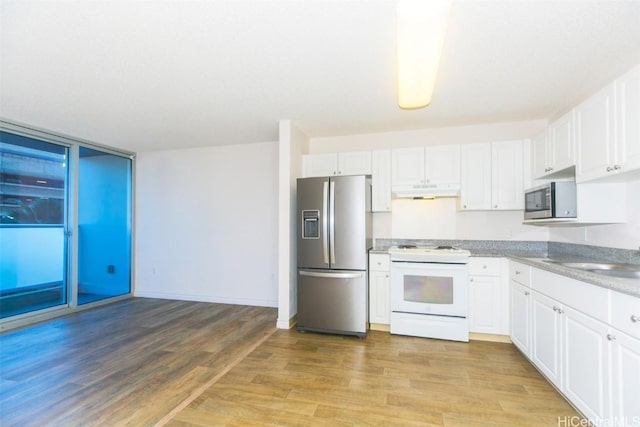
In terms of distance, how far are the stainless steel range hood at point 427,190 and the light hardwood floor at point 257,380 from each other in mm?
1658

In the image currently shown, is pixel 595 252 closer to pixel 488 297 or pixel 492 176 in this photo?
pixel 488 297

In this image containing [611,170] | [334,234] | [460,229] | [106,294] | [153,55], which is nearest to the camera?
[611,170]

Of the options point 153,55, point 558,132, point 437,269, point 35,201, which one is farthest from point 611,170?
point 35,201

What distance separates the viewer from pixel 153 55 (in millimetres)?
2104

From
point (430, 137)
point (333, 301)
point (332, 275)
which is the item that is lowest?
point (333, 301)

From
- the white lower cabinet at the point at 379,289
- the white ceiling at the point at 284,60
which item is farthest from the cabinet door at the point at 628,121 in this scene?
the white lower cabinet at the point at 379,289

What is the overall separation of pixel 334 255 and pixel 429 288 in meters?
1.09

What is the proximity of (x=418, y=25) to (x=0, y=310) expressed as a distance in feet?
17.0

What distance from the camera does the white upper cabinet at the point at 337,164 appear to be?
3.64 meters

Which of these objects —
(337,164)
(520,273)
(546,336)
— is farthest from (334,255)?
(546,336)

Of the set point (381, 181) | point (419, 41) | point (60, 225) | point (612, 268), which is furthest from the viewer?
point (60, 225)

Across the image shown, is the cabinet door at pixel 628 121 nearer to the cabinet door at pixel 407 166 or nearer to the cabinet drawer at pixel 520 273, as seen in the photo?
the cabinet drawer at pixel 520 273

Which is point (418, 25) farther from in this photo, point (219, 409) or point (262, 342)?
point (262, 342)

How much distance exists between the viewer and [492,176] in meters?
3.27
